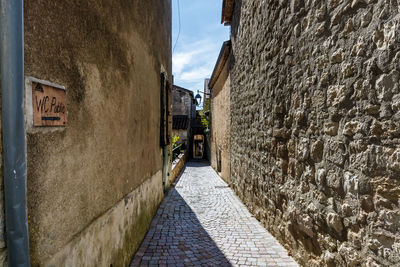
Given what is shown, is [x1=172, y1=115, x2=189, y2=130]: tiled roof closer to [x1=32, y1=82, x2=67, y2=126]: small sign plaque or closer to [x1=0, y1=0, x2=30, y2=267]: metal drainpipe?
[x1=32, y1=82, x2=67, y2=126]: small sign plaque

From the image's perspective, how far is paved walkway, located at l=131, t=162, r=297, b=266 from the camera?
10.2 feet

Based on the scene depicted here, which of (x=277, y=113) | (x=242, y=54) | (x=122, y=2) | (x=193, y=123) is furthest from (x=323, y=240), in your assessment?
(x=193, y=123)

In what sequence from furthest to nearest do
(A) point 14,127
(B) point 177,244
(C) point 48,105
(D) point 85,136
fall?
1. (B) point 177,244
2. (D) point 85,136
3. (C) point 48,105
4. (A) point 14,127

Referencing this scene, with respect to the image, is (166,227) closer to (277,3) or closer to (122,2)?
(122,2)

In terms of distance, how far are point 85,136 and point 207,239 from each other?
2684 mm

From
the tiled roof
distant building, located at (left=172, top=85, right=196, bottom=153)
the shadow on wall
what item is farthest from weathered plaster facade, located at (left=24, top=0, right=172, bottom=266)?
distant building, located at (left=172, top=85, right=196, bottom=153)

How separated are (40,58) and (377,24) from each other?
2.15 meters

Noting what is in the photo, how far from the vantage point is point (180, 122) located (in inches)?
792

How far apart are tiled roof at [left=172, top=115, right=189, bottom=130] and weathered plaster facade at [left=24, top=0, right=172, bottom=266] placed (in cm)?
1607

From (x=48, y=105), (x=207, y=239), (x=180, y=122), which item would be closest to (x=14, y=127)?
(x=48, y=105)

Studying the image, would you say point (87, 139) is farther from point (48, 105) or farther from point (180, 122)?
point (180, 122)

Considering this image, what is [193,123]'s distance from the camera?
24.1m

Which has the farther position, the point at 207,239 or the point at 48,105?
the point at 207,239

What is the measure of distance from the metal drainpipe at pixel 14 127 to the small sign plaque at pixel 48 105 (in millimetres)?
149
